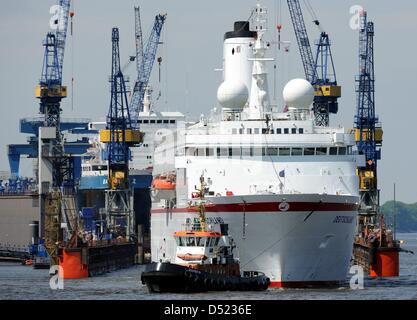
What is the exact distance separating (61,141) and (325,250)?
88.7 meters

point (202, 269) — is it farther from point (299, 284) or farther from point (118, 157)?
point (118, 157)

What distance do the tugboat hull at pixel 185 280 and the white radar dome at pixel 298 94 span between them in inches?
691

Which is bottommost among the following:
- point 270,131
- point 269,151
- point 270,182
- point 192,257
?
point 192,257

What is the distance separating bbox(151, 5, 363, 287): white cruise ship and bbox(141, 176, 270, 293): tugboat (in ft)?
6.08

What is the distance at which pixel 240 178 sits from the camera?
81875 millimetres

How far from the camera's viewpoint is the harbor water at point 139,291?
7162cm

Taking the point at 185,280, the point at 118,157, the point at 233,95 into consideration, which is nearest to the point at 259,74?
the point at 233,95

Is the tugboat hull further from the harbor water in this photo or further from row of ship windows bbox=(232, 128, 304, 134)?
row of ship windows bbox=(232, 128, 304, 134)

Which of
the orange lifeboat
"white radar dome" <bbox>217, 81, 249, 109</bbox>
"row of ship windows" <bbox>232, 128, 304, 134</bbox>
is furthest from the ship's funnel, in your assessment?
"row of ship windows" <bbox>232, 128, 304, 134</bbox>

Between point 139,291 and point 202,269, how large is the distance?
7.28 metres

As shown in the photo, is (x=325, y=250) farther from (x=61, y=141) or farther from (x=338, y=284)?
(x=61, y=141)

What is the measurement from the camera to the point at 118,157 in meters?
147

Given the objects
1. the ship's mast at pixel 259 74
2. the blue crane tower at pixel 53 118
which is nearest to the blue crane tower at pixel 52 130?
the blue crane tower at pixel 53 118
